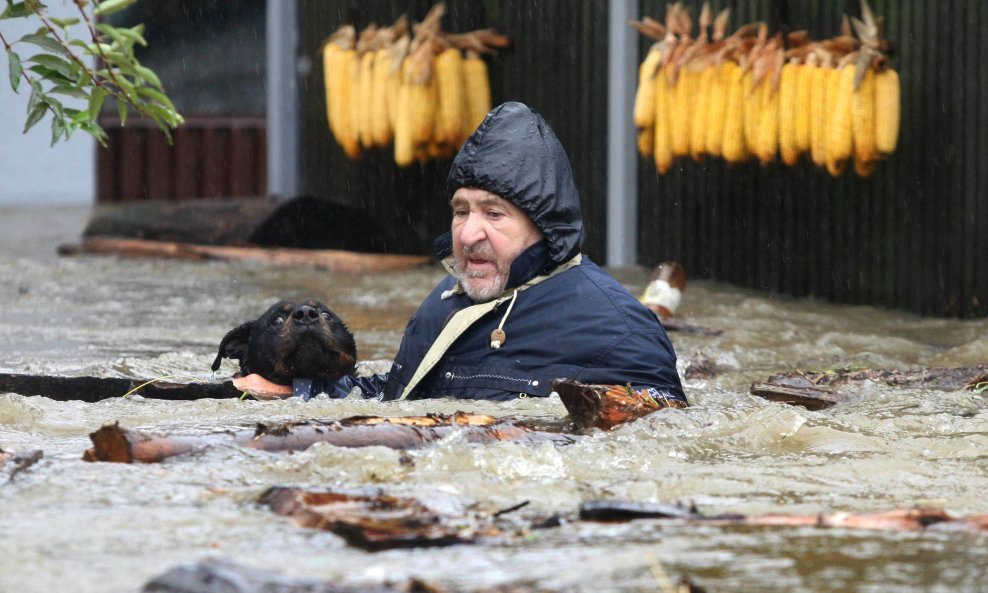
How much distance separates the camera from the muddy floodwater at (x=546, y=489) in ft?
9.73

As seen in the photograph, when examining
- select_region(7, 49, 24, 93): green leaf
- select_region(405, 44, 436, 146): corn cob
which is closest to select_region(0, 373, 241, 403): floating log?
select_region(7, 49, 24, 93): green leaf

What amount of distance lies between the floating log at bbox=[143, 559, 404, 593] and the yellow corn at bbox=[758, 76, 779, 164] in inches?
283

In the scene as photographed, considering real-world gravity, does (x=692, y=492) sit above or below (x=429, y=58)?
below

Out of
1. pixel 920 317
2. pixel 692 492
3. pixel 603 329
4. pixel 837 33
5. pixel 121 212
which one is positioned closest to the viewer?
pixel 692 492

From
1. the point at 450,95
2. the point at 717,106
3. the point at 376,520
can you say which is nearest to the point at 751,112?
the point at 717,106

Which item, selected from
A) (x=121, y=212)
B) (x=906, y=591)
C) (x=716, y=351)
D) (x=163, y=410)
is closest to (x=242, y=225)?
(x=121, y=212)

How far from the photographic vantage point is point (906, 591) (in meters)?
2.85

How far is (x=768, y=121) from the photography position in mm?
9562

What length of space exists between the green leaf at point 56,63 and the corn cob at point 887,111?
5.15m

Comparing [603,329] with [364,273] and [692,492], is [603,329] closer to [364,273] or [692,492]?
[692,492]

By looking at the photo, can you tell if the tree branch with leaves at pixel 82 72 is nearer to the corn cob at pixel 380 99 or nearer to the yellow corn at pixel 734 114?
the yellow corn at pixel 734 114

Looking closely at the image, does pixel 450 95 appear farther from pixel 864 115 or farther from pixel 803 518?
pixel 803 518

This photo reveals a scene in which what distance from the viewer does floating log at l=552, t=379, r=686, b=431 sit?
14.9 ft

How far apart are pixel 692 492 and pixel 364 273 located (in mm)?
8605
